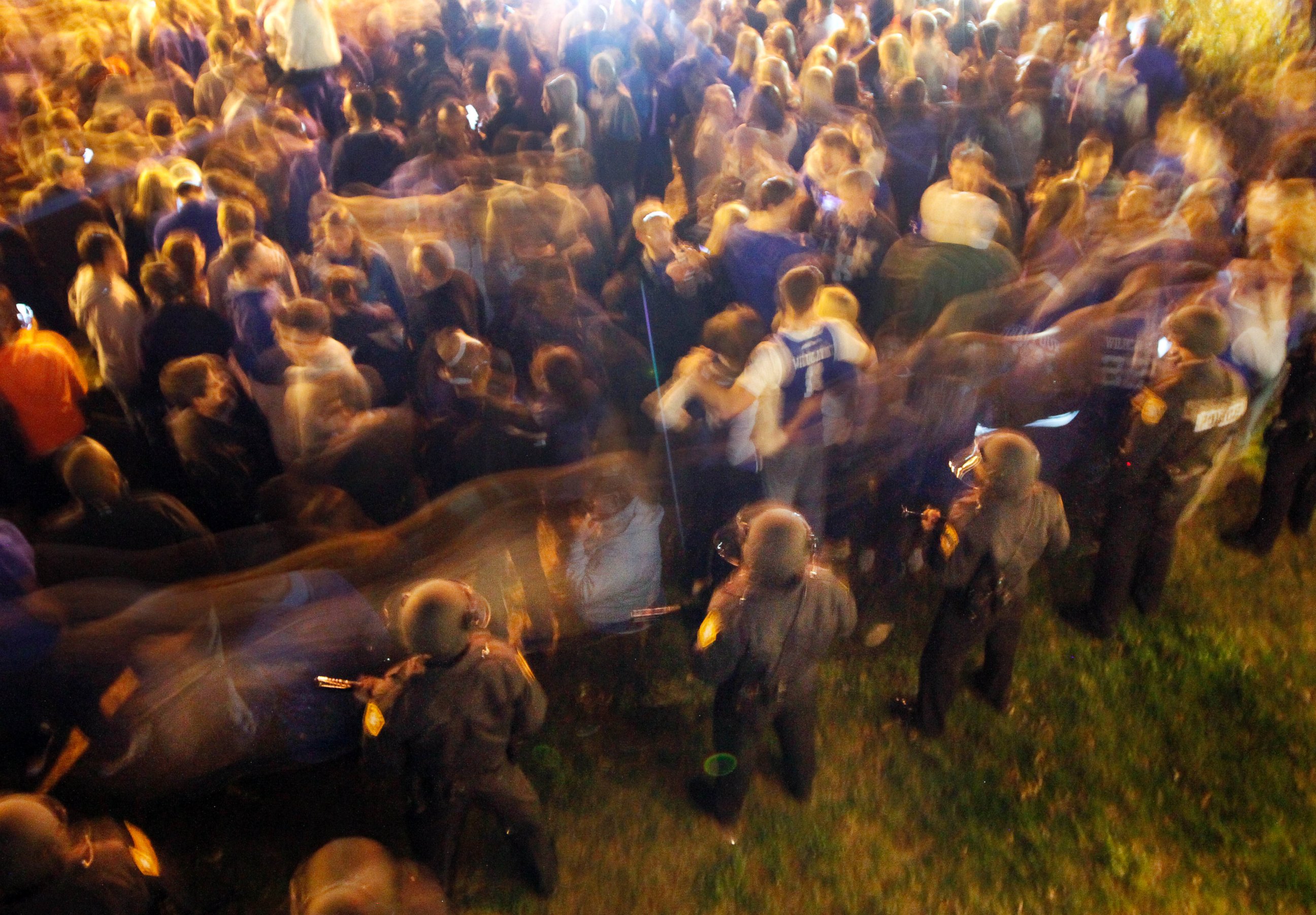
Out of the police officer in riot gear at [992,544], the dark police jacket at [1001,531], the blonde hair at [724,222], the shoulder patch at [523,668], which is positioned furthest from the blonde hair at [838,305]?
the shoulder patch at [523,668]

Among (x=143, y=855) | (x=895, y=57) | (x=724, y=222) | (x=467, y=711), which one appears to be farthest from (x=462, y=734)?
(x=895, y=57)

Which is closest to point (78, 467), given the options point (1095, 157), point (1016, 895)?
point (1016, 895)

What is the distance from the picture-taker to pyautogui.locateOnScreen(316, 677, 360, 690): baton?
293cm

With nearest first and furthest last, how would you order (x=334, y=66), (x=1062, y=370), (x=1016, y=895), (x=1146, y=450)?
(x=1016, y=895) → (x=1146, y=450) → (x=1062, y=370) → (x=334, y=66)

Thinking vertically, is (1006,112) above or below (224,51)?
below

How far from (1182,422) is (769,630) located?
220 cm

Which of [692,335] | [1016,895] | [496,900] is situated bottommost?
[1016,895]

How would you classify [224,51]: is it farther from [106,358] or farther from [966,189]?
[966,189]

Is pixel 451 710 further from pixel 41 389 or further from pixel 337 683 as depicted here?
pixel 41 389

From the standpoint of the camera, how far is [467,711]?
2701mm

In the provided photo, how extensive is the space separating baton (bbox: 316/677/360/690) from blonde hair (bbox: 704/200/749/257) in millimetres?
2938

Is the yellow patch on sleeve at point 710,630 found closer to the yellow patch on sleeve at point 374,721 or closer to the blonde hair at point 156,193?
the yellow patch on sleeve at point 374,721

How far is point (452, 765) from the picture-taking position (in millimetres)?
2779

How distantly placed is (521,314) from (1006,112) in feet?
15.6
